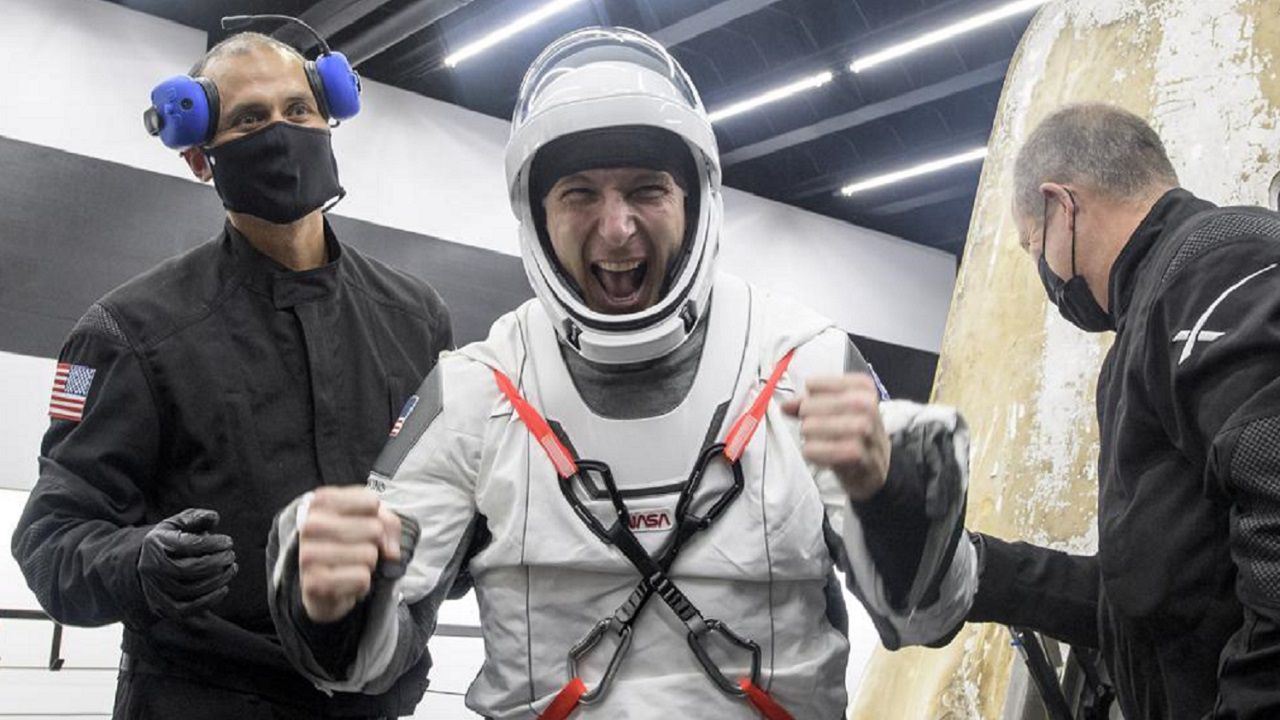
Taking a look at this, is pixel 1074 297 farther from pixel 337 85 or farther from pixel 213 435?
pixel 213 435


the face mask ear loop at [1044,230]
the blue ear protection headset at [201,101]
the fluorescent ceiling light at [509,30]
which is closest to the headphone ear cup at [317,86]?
the blue ear protection headset at [201,101]

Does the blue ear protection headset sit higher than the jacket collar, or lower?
higher

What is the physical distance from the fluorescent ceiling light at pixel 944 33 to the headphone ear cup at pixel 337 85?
7.44m

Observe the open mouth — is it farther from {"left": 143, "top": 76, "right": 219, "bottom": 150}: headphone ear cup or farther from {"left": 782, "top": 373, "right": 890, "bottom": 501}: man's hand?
{"left": 143, "top": 76, "right": 219, "bottom": 150}: headphone ear cup

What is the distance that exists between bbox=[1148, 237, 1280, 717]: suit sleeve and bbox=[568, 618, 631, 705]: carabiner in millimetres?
1002

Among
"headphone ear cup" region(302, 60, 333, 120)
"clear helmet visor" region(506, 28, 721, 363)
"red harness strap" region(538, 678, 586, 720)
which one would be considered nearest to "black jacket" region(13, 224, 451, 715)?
"headphone ear cup" region(302, 60, 333, 120)

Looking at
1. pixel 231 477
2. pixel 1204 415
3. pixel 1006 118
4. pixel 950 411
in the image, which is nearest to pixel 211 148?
pixel 231 477

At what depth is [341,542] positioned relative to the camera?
1617mm

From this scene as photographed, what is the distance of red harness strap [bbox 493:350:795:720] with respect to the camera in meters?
1.81

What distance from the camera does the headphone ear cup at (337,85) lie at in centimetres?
288

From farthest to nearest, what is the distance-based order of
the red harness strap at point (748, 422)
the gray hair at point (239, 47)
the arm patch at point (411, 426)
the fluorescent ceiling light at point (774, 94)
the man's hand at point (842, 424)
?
the fluorescent ceiling light at point (774, 94) < the gray hair at point (239, 47) < the arm patch at point (411, 426) < the red harness strap at point (748, 422) < the man's hand at point (842, 424)

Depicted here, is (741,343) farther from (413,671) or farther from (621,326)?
(413,671)

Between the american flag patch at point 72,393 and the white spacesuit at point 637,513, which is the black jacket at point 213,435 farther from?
the white spacesuit at point 637,513

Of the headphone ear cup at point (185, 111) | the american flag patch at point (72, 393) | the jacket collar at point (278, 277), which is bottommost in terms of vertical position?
the american flag patch at point (72, 393)
